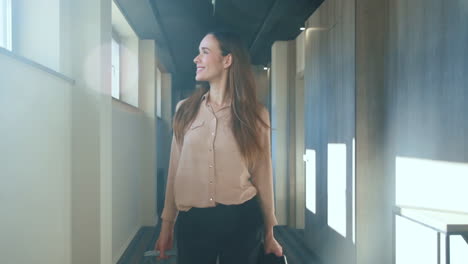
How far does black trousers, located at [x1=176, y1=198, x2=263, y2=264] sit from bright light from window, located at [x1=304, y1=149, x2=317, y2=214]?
2.36m

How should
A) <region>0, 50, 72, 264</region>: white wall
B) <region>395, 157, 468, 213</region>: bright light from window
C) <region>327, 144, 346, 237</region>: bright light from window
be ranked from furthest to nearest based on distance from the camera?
<region>327, 144, 346, 237</region>: bright light from window
<region>395, 157, 468, 213</region>: bright light from window
<region>0, 50, 72, 264</region>: white wall

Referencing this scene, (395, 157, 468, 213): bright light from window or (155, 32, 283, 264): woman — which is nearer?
(155, 32, 283, 264): woman

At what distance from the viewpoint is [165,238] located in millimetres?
1468

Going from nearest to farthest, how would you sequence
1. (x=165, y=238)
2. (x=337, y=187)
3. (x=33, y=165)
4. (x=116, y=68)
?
(x=165, y=238) < (x=33, y=165) < (x=337, y=187) < (x=116, y=68)

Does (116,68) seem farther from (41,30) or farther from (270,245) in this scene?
(270,245)

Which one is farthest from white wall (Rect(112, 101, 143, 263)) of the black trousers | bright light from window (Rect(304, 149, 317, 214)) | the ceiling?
the black trousers

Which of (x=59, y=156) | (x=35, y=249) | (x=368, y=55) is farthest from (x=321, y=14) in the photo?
(x=35, y=249)

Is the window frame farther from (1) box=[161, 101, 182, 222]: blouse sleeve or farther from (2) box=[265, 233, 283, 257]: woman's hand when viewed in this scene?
(2) box=[265, 233, 283, 257]: woman's hand

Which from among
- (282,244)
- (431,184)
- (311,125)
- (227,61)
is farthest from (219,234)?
(282,244)

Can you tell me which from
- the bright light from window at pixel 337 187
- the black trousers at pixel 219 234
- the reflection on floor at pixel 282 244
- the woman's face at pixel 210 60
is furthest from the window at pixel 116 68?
the black trousers at pixel 219 234

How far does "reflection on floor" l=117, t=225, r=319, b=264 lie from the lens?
359cm

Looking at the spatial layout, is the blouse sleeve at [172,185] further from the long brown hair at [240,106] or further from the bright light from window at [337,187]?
the bright light from window at [337,187]

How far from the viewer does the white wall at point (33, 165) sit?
59.8 inches

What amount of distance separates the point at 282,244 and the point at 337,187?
1354 mm
